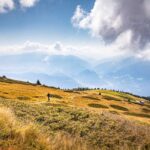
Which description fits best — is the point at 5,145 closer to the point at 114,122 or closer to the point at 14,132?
the point at 14,132

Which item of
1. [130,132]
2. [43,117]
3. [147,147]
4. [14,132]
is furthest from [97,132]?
[14,132]

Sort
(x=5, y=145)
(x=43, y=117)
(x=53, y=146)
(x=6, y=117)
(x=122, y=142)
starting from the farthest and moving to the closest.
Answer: (x=43, y=117), (x=122, y=142), (x=6, y=117), (x=53, y=146), (x=5, y=145)

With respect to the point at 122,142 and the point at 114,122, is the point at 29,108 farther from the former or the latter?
the point at 122,142

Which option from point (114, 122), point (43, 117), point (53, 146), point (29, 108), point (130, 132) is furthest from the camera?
point (29, 108)

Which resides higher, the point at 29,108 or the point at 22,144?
the point at 29,108

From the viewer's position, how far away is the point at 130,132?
20828 mm

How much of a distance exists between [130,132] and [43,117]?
7210 millimetres

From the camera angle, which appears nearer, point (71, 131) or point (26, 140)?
point (26, 140)

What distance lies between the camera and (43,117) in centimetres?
2464

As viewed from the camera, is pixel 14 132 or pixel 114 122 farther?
pixel 114 122

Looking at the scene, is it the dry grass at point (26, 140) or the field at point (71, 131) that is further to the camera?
the field at point (71, 131)

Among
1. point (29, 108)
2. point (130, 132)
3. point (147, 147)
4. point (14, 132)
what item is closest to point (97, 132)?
point (130, 132)

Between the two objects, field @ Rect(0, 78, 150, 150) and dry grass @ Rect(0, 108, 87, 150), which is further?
field @ Rect(0, 78, 150, 150)

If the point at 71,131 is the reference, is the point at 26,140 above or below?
below
